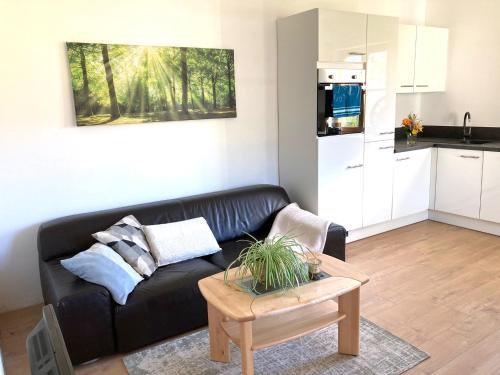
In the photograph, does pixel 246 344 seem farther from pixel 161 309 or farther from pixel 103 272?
pixel 103 272

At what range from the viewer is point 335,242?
127 inches

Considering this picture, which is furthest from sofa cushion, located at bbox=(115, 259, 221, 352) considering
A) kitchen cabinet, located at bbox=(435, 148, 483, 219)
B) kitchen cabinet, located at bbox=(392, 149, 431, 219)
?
kitchen cabinet, located at bbox=(435, 148, 483, 219)

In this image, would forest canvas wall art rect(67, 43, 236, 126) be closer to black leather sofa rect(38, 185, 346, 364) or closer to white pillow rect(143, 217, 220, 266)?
black leather sofa rect(38, 185, 346, 364)

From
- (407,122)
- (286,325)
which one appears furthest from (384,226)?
(286,325)

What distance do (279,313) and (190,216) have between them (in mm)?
1458

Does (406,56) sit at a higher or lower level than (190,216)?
higher

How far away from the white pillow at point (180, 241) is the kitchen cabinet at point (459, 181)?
278cm

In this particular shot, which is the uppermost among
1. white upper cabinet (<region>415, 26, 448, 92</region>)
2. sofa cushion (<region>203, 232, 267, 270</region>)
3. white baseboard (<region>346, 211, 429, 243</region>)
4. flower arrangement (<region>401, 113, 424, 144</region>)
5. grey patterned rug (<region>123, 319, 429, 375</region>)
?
white upper cabinet (<region>415, 26, 448, 92</region>)

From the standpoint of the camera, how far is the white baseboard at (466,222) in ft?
13.5

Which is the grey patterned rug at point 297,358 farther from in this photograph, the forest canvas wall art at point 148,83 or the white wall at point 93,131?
the forest canvas wall art at point 148,83

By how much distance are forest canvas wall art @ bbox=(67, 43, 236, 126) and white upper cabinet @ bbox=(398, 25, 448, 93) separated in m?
1.96

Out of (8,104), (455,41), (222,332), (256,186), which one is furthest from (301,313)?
(455,41)

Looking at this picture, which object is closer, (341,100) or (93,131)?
(93,131)

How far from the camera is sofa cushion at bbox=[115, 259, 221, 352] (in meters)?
2.34
